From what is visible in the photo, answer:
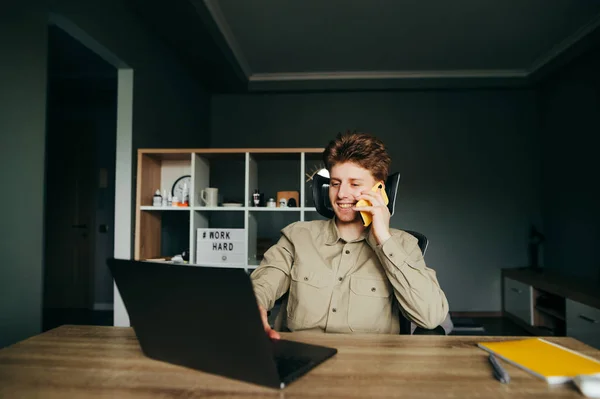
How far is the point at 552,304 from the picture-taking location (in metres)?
4.14

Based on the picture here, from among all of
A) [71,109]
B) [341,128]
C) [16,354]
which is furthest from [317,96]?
[16,354]

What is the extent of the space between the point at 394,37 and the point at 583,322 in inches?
117

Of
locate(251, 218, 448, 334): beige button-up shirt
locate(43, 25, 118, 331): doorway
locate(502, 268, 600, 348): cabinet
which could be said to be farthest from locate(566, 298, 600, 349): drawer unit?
locate(43, 25, 118, 331): doorway

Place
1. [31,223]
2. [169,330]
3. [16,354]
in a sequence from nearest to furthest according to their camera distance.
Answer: [169,330]
[16,354]
[31,223]

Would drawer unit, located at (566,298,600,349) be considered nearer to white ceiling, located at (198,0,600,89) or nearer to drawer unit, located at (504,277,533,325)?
drawer unit, located at (504,277,533,325)

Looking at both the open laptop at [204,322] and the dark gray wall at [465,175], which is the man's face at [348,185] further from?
the dark gray wall at [465,175]

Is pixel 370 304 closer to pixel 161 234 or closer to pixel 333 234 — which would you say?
pixel 333 234

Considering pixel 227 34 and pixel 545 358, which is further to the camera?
pixel 227 34

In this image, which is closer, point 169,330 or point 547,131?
point 169,330

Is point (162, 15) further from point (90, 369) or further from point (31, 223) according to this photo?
point (90, 369)

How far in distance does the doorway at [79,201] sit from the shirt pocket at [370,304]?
4.52 metres

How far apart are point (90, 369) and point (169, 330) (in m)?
0.20

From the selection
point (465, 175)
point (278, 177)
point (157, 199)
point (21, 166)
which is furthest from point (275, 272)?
point (465, 175)

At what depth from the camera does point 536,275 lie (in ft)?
15.2
